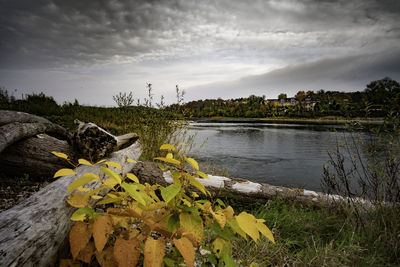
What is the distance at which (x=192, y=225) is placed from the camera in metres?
0.89

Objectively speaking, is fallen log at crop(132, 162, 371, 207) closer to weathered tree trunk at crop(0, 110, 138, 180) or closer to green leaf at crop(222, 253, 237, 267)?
weathered tree trunk at crop(0, 110, 138, 180)

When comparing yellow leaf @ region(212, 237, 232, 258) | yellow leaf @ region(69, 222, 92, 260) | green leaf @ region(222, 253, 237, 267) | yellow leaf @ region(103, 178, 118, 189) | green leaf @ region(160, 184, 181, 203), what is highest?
green leaf @ region(160, 184, 181, 203)

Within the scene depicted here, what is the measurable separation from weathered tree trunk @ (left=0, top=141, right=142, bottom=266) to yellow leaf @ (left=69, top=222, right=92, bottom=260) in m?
0.50

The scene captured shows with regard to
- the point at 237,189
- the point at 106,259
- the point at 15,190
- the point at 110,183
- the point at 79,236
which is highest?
the point at 110,183

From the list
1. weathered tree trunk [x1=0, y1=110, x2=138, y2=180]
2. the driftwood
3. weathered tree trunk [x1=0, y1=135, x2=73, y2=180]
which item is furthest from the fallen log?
weathered tree trunk [x1=0, y1=135, x2=73, y2=180]

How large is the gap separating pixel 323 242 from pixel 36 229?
10.2 feet

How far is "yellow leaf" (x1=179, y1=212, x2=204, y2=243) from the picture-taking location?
0.87 meters

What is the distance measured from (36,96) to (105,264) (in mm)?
12189

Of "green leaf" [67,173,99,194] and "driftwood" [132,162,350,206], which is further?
"driftwood" [132,162,350,206]

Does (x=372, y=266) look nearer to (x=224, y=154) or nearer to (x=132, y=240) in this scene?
(x=132, y=240)

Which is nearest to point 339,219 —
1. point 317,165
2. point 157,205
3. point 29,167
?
point 157,205

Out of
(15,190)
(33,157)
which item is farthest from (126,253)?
(33,157)

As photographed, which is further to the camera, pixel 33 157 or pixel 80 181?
pixel 33 157

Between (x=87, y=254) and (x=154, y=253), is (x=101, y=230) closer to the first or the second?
(x=154, y=253)
